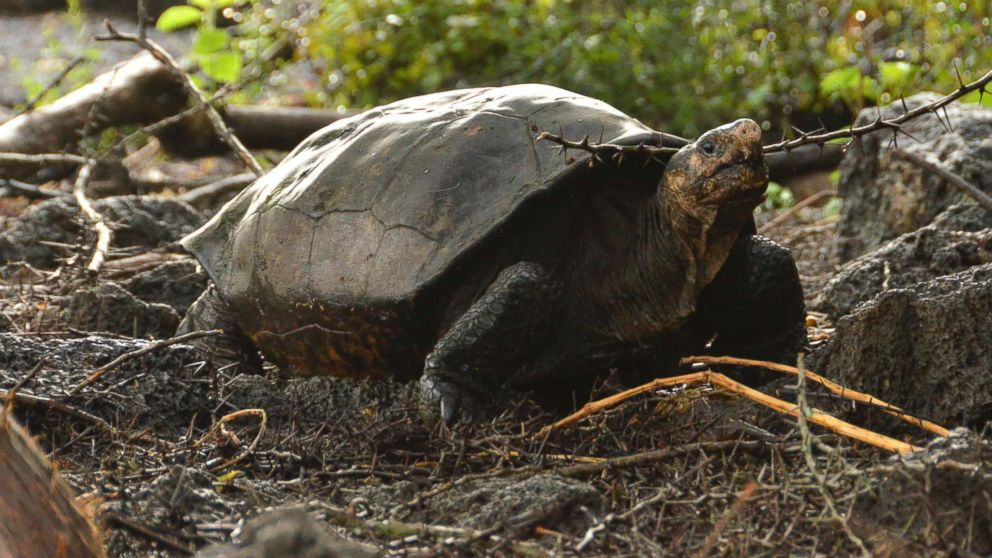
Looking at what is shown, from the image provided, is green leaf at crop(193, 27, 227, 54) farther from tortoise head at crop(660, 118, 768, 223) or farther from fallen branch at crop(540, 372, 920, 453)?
fallen branch at crop(540, 372, 920, 453)

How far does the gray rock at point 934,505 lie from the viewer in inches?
92.8

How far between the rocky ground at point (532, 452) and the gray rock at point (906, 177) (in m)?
0.63

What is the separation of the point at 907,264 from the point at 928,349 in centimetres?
144

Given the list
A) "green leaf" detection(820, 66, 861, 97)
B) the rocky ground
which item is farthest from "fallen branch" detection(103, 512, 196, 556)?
"green leaf" detection(820, 66, 861, 97)

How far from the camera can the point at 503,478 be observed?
2967 millimetres

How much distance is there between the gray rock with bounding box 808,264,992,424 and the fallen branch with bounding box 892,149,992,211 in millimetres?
1551

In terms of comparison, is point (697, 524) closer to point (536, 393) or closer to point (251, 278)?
point (536, 393)

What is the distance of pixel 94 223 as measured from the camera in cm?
602

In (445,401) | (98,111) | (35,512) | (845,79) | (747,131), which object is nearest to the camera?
(35,512)

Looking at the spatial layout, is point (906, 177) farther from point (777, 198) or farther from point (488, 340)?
point (488, 340)

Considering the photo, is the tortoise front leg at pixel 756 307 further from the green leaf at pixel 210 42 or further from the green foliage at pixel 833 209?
the green leaf at pixel 210 42

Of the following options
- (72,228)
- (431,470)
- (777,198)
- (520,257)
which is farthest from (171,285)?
(777,198)

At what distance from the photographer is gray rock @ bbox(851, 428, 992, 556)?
2.36 m

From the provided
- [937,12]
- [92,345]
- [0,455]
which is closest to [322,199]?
[92,345]
